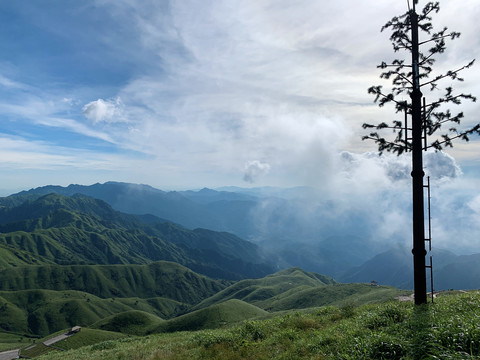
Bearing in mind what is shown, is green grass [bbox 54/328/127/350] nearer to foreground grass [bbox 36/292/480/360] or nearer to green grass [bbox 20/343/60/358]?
green grass [bbox 20/343/60/358]

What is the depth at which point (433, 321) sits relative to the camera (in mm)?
10781

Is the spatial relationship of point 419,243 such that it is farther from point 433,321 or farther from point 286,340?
point 286,340

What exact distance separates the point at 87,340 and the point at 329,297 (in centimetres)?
10160

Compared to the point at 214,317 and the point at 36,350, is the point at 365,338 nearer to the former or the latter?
the point at 214,317

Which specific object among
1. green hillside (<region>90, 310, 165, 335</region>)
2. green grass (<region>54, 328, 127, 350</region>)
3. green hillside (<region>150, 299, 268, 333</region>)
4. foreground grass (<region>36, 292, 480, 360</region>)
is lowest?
green hillside (<region>90, 310, 165, 335</region>)

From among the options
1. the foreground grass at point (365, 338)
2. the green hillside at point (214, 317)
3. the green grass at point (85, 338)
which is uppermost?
the foreground grass at point (365, 338)

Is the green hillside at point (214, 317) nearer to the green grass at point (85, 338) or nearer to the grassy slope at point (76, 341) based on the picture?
the green grass at point (85, 338)

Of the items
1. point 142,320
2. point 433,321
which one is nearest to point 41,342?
point 142,320

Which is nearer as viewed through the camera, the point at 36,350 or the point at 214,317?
the point at 214,317

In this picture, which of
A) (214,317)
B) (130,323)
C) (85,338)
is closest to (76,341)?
(85,338)

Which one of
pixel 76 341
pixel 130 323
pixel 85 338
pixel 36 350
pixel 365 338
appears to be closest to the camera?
pixel 365 338

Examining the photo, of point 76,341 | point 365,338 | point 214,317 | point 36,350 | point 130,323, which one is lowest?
point 130,323

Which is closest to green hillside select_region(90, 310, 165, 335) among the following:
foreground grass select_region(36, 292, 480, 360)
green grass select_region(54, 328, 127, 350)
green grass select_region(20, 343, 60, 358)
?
green grass select_region(54, 328, 127, 350)

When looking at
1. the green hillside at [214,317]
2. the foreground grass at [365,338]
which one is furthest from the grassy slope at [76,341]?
the foreground grass at [365,338]
